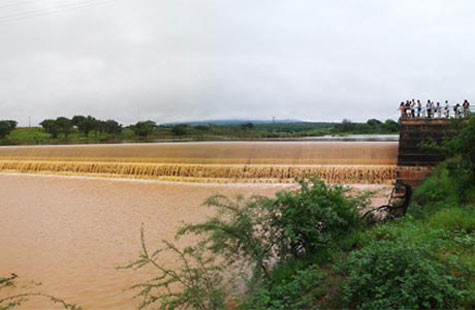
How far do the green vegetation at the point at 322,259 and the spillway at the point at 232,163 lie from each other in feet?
21.3

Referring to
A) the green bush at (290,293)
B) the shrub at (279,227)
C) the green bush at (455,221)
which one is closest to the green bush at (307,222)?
the shrub at (279,227)

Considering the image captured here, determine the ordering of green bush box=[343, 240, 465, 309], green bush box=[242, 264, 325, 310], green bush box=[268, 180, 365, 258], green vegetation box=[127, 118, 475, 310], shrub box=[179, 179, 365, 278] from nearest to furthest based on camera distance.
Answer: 1. green bush box=[343, 240, 465, 309]
2. green vegetation box=[127, 118, 475, 310]
3. green bush box=[242, 264, 325, 310]
4. shrub box=[179, 179, 365, 278]
5. green bush box=[268, 180, 365, 258]

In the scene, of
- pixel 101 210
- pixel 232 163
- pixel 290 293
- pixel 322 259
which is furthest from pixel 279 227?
pixel 232 163

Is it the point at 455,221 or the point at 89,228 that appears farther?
the point at 89,228

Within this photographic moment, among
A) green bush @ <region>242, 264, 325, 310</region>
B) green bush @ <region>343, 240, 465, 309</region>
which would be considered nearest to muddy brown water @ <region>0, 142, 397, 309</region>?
green bush @ <region>242, 264, 325, 310</region>

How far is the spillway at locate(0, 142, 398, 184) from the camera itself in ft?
43.1

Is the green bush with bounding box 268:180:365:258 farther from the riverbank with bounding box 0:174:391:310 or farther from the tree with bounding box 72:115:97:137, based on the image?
the tree with bounding box 72:115:97:137

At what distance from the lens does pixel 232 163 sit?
48.9 feet

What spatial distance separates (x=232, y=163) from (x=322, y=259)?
10.5 meters

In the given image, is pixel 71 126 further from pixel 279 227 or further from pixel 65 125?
pixel 279 227

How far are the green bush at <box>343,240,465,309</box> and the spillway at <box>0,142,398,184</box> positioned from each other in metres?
8.14

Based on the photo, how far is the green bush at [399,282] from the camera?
→ 2.93m

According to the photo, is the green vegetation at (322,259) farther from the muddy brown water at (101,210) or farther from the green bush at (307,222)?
the muddy brown water at (101,210)

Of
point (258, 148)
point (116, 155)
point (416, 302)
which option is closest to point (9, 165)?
point (116, 155)
